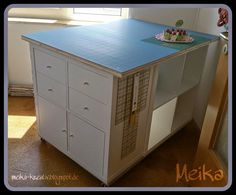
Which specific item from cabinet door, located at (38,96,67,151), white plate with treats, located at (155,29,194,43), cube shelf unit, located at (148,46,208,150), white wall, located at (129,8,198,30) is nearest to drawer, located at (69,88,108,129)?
cabinet door, located at (38,96,67,151)

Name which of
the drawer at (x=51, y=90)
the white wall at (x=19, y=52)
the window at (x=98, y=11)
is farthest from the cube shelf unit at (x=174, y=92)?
the white wall at (x=19, y=52)

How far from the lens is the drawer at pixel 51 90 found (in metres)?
1.32

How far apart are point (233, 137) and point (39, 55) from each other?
0.98 meters

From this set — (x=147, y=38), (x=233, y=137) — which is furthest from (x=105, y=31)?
(x=233, y=137)

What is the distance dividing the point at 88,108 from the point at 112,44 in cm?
34

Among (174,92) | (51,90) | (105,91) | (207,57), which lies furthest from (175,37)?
(51,90)

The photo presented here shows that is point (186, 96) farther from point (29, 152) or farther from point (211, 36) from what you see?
point (29, 152)

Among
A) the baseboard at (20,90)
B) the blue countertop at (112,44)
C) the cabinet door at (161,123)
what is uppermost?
the blue countertop at (112,44)

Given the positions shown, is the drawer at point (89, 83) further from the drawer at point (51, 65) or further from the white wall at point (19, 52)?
the white wall at point (19, 52)

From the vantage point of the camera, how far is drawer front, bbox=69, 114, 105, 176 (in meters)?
1.25

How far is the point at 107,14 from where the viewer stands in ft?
6.64

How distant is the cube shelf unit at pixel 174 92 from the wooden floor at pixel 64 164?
107 mm

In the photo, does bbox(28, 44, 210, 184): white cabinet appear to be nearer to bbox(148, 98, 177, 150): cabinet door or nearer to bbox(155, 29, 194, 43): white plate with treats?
bbox(148, 98, 177, 150): cabinet door

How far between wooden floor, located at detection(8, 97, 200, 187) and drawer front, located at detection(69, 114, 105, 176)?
104mm
